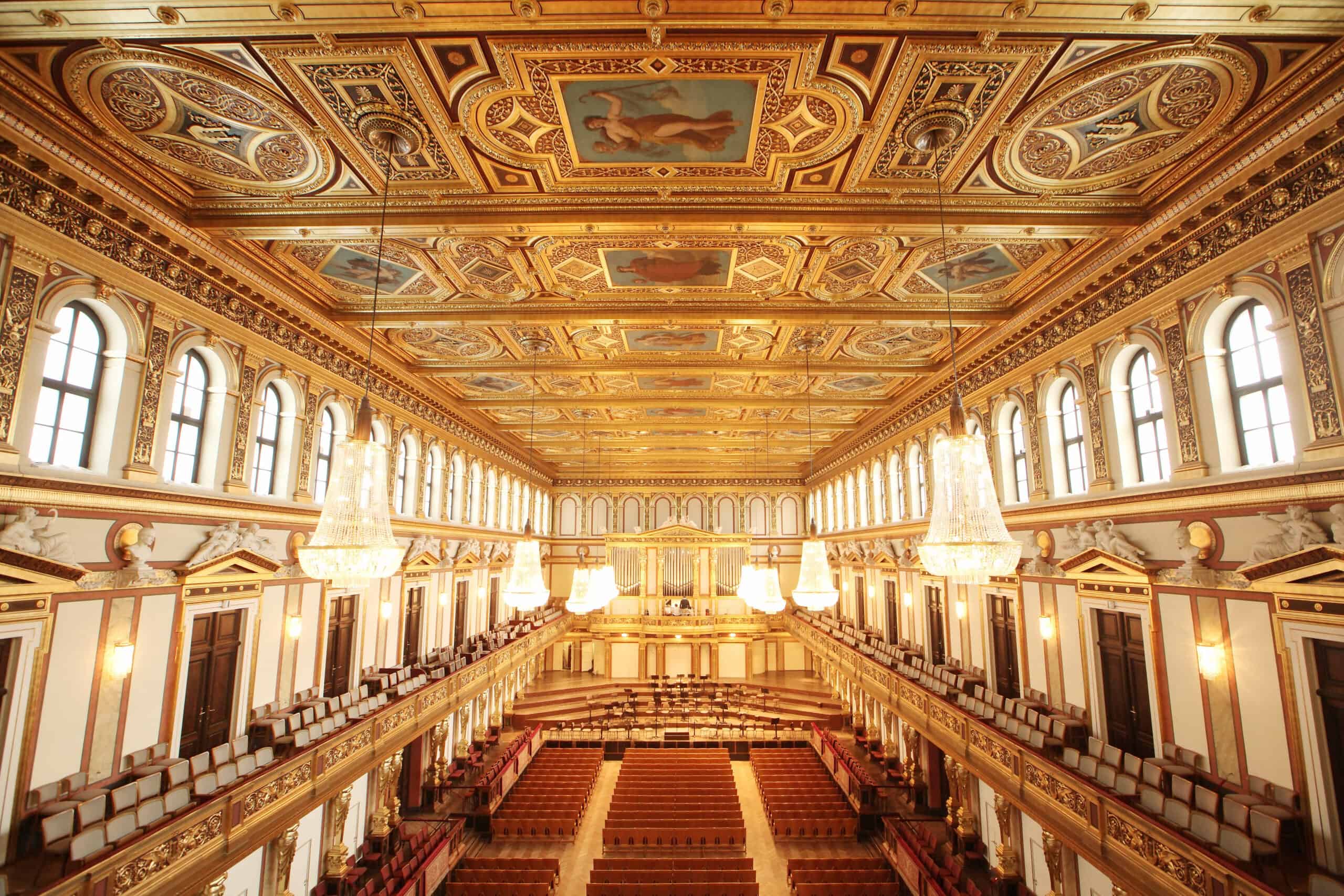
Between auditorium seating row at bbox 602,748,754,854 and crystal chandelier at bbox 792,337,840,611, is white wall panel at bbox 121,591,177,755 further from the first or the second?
auditorium seating row at bbox 602,748,754,854

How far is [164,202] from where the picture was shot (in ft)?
27.1

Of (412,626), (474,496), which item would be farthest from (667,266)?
(474,496)

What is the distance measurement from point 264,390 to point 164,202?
4.07m

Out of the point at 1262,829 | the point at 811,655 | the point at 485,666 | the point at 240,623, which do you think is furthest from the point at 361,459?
the point at 811,655

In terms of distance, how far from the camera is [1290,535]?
22.7ft

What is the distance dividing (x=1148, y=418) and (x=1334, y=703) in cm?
448

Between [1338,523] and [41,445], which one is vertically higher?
[41,445]

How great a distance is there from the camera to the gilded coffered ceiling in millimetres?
5492

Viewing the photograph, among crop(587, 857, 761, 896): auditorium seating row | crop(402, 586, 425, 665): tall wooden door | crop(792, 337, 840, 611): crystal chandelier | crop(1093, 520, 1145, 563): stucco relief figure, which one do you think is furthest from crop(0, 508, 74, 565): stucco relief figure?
crop(1093, 520, 1145, 563): stucco relief figure

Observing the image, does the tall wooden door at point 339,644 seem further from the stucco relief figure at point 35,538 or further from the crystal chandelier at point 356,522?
the crystal chandelier at point 356,522

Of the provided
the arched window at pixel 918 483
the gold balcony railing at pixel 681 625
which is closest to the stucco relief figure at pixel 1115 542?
the arched window at pixel 918 483

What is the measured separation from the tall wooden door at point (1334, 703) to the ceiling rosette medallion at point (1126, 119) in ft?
19.2

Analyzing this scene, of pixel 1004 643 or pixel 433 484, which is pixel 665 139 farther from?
pixel 433 484

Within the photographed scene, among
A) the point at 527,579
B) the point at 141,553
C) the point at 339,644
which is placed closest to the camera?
the point at 141,553
